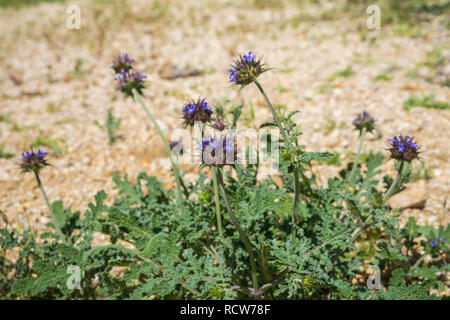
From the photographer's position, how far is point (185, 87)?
654 cm

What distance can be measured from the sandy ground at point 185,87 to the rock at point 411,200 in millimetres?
56

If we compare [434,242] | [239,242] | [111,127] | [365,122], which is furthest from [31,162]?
[434,242]

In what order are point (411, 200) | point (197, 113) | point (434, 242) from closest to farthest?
point (197, 113)
point (434, 242)
point (411, 200)

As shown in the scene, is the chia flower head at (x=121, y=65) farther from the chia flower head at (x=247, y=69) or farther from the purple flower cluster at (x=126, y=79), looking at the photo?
the chia flower head at (x=247, y=69)

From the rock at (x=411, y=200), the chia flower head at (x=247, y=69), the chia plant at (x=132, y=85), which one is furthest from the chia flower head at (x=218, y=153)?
the rock at (x=411, y=200)

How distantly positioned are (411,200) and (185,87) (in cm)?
439

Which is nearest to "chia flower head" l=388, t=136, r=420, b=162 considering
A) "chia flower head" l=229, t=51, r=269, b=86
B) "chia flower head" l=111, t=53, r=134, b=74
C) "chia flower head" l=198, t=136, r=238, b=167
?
"chia flower head" l=229, t=51, r=269, b=86

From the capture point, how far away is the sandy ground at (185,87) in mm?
4543

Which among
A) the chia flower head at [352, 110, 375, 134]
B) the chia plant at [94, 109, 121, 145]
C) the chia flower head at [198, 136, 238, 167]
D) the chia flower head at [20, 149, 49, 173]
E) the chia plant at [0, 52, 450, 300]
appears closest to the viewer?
the chia flower head at [198, 136, 238, 167]

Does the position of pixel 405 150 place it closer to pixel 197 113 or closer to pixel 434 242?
pixel 434 242

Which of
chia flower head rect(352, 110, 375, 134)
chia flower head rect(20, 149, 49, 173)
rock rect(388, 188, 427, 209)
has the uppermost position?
chia flower head rect(352, 110, 375, 134)

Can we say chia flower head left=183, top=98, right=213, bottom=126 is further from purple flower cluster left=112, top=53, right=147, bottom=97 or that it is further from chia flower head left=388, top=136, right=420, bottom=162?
chia flower head left=388, top=136, right=420, bottom=162

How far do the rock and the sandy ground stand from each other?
6 cm

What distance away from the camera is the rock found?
3596 millimetres
